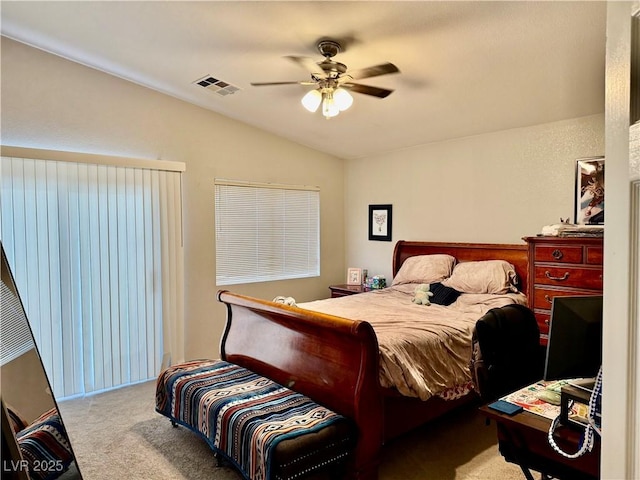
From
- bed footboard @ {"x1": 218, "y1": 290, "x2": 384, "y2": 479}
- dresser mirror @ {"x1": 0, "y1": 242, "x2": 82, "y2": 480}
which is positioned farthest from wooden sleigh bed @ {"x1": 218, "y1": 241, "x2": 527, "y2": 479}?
dresser mirror @ {"x1": 0, "y1": 242, "x2": 82, "y2": 480}

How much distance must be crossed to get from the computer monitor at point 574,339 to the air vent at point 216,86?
3.26 metres

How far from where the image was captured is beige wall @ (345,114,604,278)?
141 inches

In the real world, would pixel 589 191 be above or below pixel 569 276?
above

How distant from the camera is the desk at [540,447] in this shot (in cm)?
130

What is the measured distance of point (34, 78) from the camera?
3.38 meters

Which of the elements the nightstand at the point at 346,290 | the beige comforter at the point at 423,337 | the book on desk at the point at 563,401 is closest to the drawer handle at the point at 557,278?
the beige comforter at the point at 423,337

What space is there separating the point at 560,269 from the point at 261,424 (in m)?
2.44

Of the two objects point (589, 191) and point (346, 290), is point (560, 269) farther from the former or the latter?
point (346, 290)

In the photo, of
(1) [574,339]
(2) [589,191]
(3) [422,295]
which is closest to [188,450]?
(3) [422,295]

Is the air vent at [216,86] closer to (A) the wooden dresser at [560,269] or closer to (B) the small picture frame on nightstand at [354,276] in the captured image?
(B) the small picture frame on nightstand at [354,276]

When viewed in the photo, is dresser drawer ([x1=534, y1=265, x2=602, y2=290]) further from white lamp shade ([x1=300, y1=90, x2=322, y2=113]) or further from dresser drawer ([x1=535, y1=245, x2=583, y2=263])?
white lamp shade ([x1=300, y1=90, x2=322, y2=113])

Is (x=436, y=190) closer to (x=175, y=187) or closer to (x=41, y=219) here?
(x=175, y=187)

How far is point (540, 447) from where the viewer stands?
1495mm

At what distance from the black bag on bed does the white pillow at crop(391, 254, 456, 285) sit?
2005 millimetres
